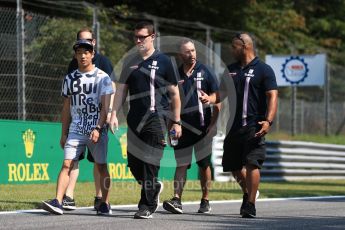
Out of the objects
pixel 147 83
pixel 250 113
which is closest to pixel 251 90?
pixel 250 113

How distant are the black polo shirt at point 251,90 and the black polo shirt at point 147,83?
2.83 ft

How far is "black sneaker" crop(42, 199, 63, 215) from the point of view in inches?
368

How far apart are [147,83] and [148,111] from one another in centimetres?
28

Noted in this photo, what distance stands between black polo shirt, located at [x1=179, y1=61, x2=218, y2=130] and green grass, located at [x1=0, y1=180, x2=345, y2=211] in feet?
5.54

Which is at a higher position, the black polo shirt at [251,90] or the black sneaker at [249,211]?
the black polo shirt at [251,90]

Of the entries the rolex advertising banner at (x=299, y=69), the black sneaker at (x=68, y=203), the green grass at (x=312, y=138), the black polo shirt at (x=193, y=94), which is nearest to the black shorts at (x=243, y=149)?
the black polo shirt at (x=193, y=94)

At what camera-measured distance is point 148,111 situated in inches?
371

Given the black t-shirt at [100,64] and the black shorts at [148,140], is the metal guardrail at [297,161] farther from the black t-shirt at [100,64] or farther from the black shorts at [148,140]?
the black shorts at [148,140]

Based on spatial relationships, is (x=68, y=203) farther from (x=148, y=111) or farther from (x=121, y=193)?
(x=121, y=193)

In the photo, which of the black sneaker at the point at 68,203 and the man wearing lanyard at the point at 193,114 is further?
the man wearing lanyard at the point at 193,114

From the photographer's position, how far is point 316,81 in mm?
27641

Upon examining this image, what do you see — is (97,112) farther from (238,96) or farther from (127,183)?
(127,183)

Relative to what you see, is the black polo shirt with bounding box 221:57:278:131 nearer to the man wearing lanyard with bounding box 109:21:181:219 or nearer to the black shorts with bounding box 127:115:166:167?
the man wearing lanyard with bounding box 109:21:181:219

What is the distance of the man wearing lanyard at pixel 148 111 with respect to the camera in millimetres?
9398
